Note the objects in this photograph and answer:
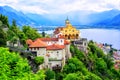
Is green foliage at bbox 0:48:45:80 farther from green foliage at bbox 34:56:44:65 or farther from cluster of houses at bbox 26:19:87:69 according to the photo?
cluster of houses at bbox 26:19:87:69

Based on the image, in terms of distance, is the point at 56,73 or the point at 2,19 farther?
the point at 2,19

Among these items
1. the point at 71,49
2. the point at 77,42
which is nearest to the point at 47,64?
the point at 71,49

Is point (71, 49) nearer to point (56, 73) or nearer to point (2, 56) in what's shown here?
point (56, 73)

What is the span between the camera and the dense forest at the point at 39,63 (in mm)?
16203

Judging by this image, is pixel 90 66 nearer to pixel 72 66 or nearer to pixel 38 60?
pixel 72 66

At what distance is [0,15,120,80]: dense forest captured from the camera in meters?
16.2

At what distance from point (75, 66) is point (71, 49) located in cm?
582

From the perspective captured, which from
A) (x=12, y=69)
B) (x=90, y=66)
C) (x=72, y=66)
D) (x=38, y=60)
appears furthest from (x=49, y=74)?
(x=12, y=69)

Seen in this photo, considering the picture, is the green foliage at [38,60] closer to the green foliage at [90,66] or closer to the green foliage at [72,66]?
the green foliage at [72,66]

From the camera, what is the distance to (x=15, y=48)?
1443 inches

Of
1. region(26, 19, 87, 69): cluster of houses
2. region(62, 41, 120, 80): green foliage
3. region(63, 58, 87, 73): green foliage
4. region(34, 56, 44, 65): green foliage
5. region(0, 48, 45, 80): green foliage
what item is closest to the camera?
region(0, 48, 45, 80): green foliage

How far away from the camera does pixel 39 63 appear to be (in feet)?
119

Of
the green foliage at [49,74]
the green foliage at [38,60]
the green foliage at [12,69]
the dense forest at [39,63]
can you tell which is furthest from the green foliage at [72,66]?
the green foliage at [12,69]

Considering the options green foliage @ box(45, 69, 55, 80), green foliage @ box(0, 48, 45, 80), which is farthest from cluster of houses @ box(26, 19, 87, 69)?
green foliage @ box(0, 48, 45, 80)
